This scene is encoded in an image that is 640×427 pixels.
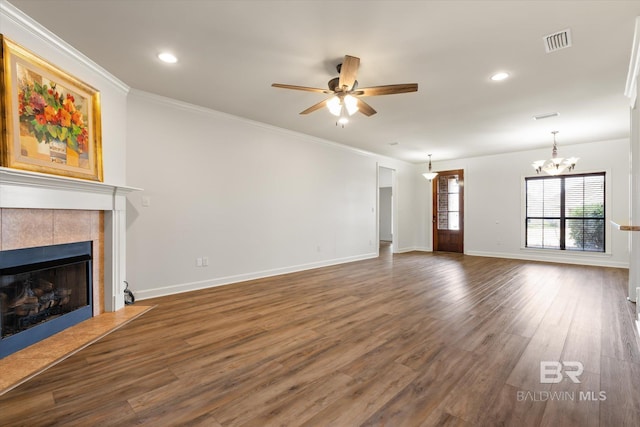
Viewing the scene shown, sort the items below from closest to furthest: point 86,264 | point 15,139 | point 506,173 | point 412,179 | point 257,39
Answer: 1. point 15,139
2. point 257,39
3. point 86,264
4. point 506,173
5. point 412,179

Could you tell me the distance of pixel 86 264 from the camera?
3.20 metres

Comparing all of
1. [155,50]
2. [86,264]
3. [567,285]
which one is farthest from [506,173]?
[86,264]

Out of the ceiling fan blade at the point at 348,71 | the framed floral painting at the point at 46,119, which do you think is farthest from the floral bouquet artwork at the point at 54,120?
the ceiling fan blade at the point at 348,71

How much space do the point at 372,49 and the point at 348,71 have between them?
396 millimetres

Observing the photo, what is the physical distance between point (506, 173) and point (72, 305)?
30.4 feet

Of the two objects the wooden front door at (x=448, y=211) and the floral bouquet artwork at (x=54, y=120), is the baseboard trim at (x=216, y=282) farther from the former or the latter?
the wooden front door at (x=448, y=211)

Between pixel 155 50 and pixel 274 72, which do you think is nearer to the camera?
pixel 155 50

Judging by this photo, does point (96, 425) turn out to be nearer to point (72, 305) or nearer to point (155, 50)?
point (72, 305)

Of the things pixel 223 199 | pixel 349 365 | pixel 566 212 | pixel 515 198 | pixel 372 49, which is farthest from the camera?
pixel 515 198

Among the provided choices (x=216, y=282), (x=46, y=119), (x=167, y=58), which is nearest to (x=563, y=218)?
(x=216, y=282)

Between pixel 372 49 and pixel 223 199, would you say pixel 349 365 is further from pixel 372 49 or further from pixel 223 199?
pixel 223 199

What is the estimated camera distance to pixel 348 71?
9.02 feet

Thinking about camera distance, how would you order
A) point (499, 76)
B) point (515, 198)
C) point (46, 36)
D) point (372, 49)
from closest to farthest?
point (46, 36) → point (372, 49) → point (499, 76) → point (515, 198)

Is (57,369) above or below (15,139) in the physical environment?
below
